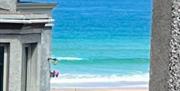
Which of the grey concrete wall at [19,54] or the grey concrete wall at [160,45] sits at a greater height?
the grey concrete wall at [19,54]

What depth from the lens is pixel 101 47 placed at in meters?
71.1

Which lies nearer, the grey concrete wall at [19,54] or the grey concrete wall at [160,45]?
the grey concrete wall at [160,45]

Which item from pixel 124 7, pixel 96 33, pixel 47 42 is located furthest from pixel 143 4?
pixel 47 42

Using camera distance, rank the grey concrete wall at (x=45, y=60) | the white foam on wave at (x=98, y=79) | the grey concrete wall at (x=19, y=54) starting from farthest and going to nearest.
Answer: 1. the white foam on wave at (x=98, y=79)
2. the grey concrete wall at (x=45, y=60)
3. the grey concrete wall at (x=19, y=54)

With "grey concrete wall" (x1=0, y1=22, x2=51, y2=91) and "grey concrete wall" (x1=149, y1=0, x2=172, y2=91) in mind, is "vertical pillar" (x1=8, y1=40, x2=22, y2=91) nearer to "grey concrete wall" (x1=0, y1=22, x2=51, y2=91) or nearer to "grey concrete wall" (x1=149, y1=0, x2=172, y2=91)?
"grey concrete wall" (x1=0, y1=22, x2=51, y2=91)

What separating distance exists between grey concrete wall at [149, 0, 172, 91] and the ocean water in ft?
10.2

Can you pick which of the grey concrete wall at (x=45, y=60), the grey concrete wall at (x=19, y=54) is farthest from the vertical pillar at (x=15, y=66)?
the grey concrete wall at (x=45, y=60)

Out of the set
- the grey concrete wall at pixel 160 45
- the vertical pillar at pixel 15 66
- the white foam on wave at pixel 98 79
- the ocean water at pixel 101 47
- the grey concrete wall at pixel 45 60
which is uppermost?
the ocean water at pixel 101 47

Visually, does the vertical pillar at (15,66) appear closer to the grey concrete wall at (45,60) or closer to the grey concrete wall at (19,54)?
the grey concrete wall at (19,54)

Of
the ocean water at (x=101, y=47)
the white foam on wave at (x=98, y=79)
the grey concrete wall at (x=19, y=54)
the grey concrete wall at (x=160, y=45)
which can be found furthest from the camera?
the ocean water at (x=101, y=47)

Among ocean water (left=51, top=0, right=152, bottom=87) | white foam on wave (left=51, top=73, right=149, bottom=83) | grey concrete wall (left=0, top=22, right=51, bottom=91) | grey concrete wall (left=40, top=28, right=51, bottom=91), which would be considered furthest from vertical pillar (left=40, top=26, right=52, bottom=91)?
white foam on wave (left=51, top=73, right=149, bottom=83)

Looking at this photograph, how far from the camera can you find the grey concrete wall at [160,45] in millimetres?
2352

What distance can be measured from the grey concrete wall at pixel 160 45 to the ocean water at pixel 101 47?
10.2 ft

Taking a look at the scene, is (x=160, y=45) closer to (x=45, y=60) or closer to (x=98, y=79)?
(x=45, y=60)
